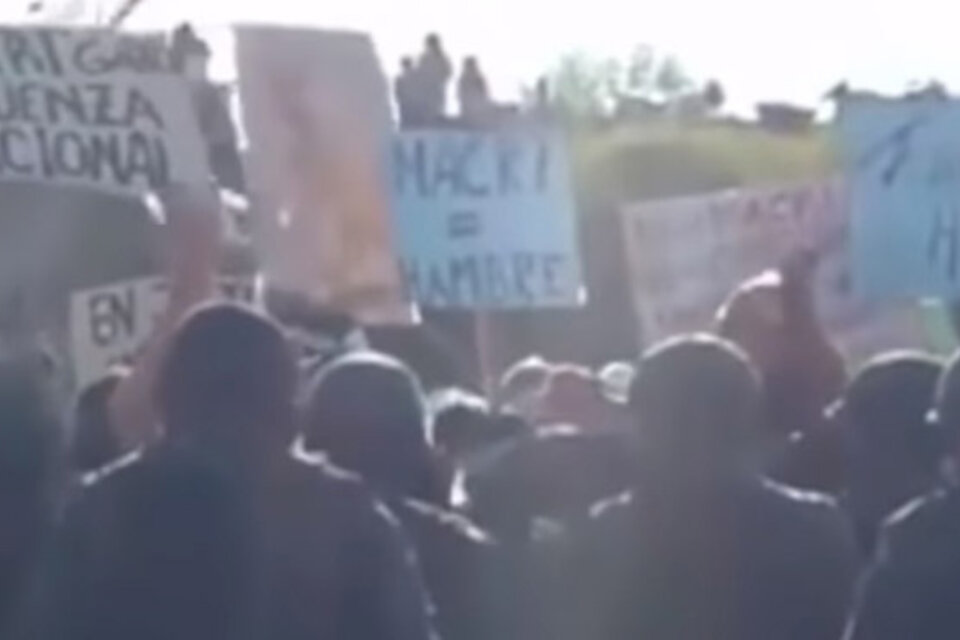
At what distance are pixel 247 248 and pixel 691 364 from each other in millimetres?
7433

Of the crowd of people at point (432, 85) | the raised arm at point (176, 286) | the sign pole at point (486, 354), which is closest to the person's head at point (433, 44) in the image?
the crowd of people at point (432, 85)

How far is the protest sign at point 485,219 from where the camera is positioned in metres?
15.4

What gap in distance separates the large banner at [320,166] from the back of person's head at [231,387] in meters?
5.01

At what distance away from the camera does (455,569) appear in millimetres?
10203

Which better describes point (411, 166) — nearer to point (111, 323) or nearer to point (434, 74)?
point (111, 323)

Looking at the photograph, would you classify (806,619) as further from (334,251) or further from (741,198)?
(741,198)

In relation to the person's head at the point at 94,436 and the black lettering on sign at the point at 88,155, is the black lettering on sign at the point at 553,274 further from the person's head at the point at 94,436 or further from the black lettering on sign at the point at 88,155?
the person's head at the point at 94,436

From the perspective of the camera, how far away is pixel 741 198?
1571 centimetres

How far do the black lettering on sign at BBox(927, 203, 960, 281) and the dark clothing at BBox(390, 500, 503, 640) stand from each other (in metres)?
4.91

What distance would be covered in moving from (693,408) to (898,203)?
560cm

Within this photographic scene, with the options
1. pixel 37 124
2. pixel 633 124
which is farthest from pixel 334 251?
pixel 633 124

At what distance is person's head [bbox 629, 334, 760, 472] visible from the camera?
9539mm

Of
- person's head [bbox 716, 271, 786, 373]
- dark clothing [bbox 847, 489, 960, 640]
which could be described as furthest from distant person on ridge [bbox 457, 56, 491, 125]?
dark clothing [bbox 847, 489, 960, 640]

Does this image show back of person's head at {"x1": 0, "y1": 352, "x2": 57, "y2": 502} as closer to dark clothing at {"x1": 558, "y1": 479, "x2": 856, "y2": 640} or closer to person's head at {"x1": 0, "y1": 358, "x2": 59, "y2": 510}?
person's head at {"x1": 0, "y1": 358, "x2": 59, "y2": 510}
